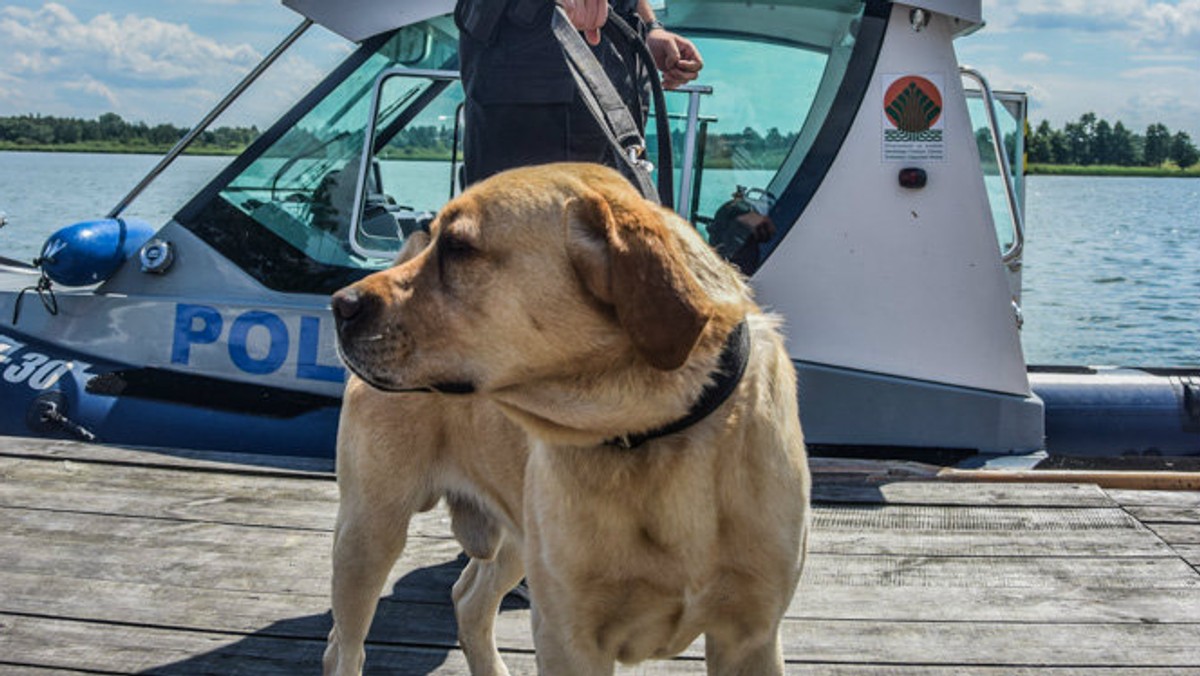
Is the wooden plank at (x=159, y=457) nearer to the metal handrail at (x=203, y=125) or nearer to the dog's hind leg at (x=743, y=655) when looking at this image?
the metal handrail at (x=203, y=125)

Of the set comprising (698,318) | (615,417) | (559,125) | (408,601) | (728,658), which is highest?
(559,125)

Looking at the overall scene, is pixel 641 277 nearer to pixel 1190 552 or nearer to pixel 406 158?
pixel 1190 552

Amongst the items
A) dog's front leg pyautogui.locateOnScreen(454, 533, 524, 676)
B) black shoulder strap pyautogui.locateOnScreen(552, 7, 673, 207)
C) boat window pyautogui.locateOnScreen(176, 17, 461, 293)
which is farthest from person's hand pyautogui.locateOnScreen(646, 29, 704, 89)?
boat window pyautogui.locateOnScreen(176, 17, 461, 293)

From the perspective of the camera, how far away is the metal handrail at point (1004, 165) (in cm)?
582

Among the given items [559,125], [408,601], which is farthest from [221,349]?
[559,125]

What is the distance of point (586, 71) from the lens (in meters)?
3.26

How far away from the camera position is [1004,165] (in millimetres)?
5961

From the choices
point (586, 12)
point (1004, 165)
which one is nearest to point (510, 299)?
point (586, 12)

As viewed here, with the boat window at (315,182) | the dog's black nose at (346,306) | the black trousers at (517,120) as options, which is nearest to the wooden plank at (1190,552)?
the black trousers at (517,120)

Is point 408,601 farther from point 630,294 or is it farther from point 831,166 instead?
point 831,166

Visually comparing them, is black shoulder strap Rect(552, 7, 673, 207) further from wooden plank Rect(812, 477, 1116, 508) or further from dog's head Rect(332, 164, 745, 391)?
wooden plank Rect(812, 477, 1116, 508)

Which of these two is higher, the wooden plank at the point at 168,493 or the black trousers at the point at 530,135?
the black trousers at the point at 530,135

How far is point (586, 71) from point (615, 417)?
120 centimetres

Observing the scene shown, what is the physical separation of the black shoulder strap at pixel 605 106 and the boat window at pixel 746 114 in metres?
2.27
